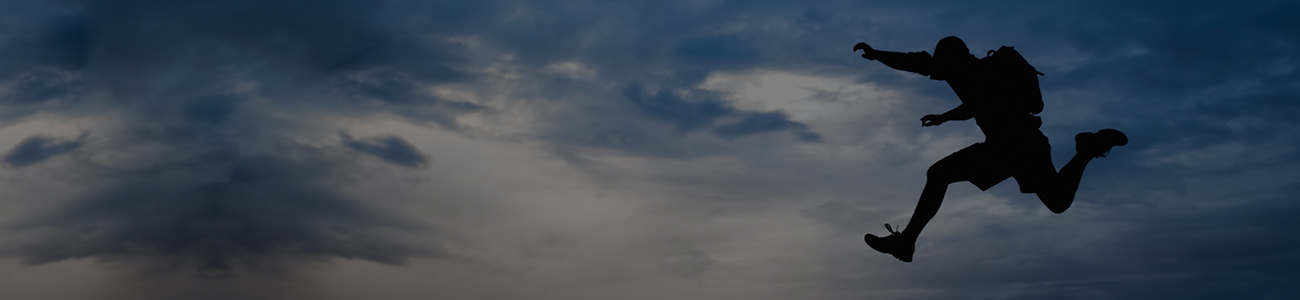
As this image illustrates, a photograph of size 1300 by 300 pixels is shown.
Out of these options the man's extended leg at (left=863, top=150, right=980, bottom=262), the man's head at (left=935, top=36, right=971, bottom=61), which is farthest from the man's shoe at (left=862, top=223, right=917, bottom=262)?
the man's head at (left=935, top=36, right=971, bottom=61)

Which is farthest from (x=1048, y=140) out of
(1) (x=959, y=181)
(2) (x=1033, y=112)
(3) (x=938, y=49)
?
(3) (x=938, y=49)

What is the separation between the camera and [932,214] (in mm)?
10102

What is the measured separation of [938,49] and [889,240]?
85.1 inches

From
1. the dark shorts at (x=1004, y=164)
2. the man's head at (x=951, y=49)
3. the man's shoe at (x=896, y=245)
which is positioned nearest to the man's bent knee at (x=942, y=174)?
the dark shorts at (x=1004, y=164)

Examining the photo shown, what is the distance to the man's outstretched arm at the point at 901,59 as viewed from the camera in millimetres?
9219

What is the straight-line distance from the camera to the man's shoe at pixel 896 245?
33.0 ft

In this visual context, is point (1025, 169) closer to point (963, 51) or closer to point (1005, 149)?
point (1005, 149)

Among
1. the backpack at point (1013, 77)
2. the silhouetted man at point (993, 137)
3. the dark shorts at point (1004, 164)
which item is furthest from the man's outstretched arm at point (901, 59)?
the dark shorts at point (1004, 164)

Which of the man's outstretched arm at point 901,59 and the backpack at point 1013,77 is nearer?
the man's outstretched arm at point 901,59

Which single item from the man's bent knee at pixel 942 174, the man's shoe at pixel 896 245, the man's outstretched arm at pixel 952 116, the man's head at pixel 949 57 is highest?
the man's head at pixel 949 57

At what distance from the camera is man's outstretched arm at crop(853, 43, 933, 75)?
363 inches

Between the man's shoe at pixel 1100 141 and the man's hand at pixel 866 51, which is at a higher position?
the man's hand at pixel 866 51

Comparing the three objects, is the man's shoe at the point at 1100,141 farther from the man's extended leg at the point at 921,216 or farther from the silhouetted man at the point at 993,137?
the man's extended leg at the point at 921,216

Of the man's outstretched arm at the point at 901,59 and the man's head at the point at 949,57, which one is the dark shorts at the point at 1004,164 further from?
the man's outstretched arm at the point at 901,59
